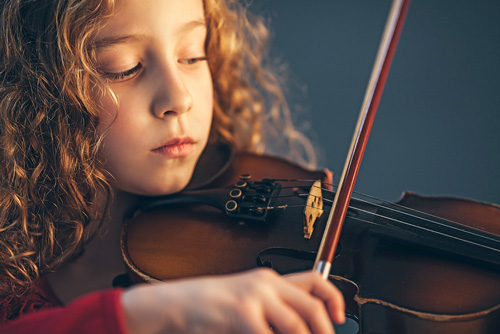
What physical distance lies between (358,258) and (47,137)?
0.46m

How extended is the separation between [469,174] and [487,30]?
31 cm

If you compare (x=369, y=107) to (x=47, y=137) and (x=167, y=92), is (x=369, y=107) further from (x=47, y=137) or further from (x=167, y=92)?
(x=47, y=137)

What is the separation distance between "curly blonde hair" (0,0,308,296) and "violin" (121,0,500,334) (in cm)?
11

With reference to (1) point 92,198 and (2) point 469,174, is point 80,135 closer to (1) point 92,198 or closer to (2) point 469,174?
(1) point 92,198

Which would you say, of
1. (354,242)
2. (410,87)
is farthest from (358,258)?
(410,87)

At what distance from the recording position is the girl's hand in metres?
0.37

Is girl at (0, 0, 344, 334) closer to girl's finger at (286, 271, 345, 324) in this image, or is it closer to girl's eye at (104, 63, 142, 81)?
girl's eye at (104, 63, 142, 81)

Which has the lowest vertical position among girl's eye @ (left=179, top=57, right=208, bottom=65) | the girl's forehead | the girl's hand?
the girl's hand

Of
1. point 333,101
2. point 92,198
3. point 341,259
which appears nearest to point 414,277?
point 341,259

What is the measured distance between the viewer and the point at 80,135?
64cm

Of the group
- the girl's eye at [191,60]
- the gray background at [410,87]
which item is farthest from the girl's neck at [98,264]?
the gray background at [410,87]

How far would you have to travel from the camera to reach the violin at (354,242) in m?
0.47

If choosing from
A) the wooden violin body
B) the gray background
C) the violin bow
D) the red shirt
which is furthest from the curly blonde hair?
the gray background

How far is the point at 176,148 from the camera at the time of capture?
2.22 feet
